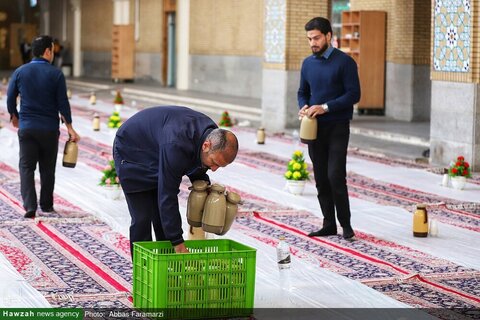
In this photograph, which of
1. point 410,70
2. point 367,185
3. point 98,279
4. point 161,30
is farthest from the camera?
point 161,30

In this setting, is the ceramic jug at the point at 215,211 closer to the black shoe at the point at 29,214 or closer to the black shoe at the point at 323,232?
the black shoe at the point at 323,232

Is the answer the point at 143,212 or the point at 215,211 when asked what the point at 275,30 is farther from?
the point at 215,211

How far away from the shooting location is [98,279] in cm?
684

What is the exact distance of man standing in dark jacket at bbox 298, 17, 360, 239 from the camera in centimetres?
812

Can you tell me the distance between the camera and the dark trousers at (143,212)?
6055 mm

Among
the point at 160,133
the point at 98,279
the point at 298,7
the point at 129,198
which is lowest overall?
the point at 98,279

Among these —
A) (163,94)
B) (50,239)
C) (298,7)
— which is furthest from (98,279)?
(163,94)

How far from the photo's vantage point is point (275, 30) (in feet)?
59.7

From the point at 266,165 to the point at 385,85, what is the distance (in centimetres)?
774

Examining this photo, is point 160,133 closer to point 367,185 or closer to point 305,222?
point 305,222

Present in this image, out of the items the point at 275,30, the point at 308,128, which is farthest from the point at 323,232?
the point at 275,30

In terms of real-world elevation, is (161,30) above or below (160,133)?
above

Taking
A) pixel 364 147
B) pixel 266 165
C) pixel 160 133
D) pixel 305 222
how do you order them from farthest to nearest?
1. pixel 364 147
2. pixel 266 165
3. pixel 305 222
4. pixel 160 133

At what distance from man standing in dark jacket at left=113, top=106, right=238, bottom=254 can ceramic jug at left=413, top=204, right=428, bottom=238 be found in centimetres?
292
